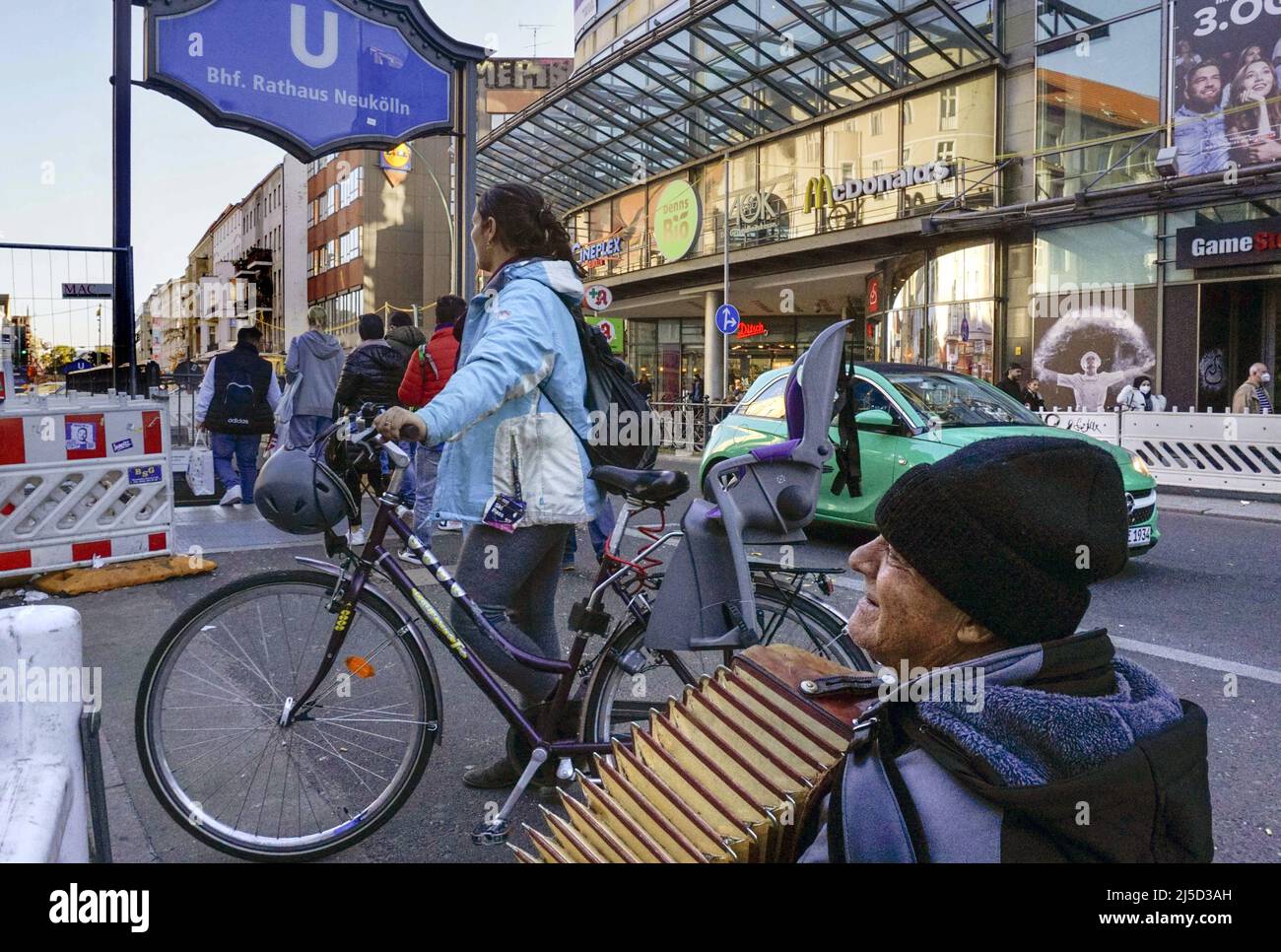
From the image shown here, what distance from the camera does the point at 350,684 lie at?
9.55ft

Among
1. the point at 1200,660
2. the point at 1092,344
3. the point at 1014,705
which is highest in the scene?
the point at 1092,344

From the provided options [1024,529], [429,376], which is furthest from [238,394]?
[1024,529]

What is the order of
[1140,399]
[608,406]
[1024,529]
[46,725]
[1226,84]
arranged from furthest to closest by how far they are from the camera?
[1226,84] < [1140,399] < [608,406] < [46,725] < [1024,529]

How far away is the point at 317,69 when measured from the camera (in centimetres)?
848

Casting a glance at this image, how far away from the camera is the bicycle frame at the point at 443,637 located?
292 centimetres

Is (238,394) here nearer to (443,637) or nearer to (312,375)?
(312,375)

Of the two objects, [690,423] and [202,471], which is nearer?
[202,471]

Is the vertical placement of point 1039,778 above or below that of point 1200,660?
above

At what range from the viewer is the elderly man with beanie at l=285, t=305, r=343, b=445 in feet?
31.2

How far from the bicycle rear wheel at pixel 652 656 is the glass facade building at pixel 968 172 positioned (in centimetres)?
1730

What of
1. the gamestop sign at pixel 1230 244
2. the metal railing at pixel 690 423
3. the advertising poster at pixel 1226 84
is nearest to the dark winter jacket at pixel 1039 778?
the advertising poster at pixel 1226 84

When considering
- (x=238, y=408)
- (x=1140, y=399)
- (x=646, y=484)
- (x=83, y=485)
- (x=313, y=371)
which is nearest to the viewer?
(x=646, y=484)

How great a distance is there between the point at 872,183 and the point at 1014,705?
24.2m

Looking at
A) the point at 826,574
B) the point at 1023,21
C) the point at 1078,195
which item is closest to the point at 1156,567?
the point at 826,574
